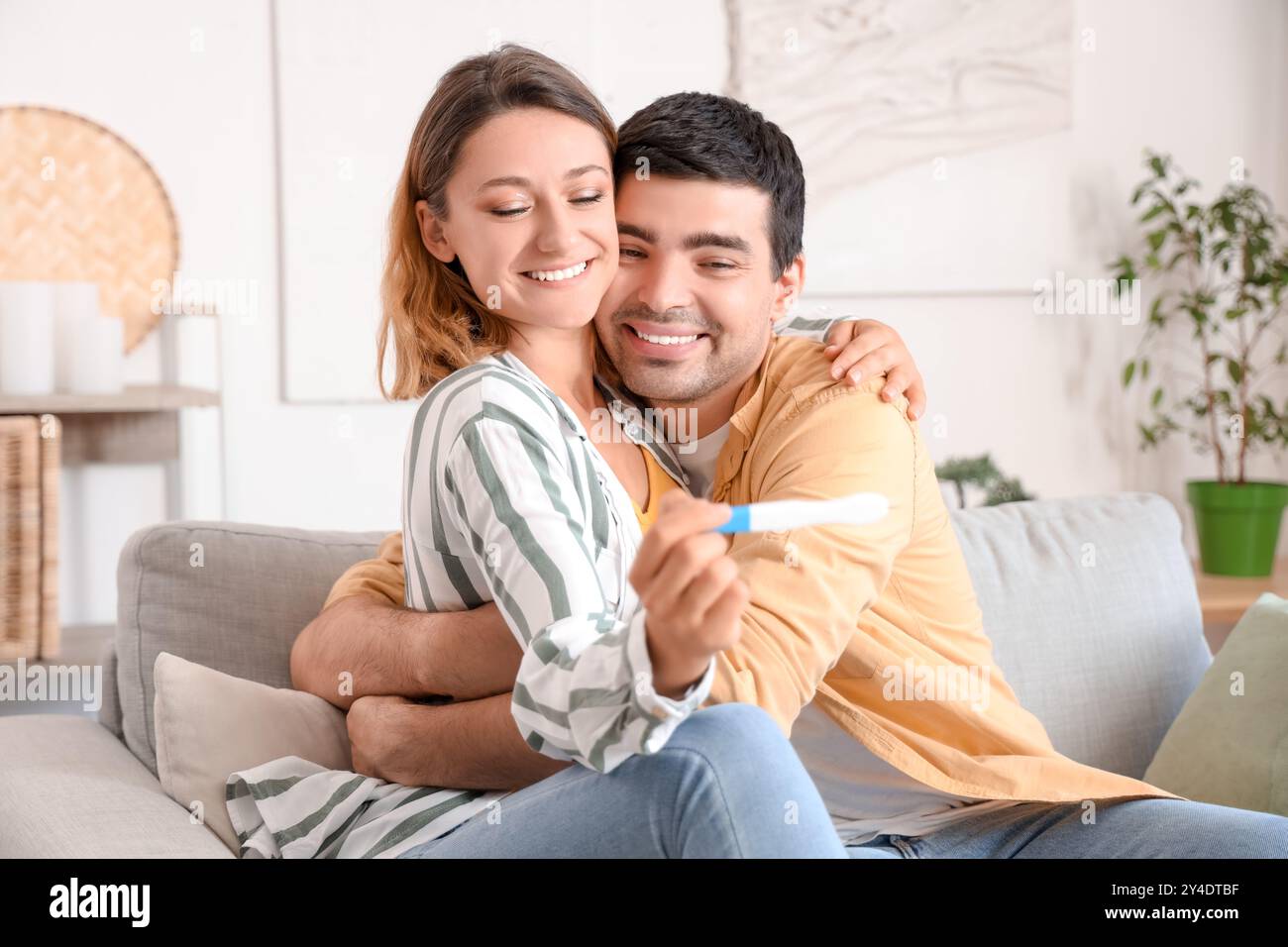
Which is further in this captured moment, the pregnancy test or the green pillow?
the green pillow

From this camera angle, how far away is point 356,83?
3.64m

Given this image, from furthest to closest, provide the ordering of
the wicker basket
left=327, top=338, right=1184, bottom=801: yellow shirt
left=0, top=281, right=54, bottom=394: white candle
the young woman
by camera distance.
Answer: left=0, top=281, right=54, bottom=394: white candle → the wicker basket → left=327, top=338, right=1184, bottom=801: yellow shirt → the young woman

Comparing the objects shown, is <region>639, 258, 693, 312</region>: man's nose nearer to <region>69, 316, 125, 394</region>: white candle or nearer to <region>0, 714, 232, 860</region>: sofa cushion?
<region>0, 714, 232, 860</region>: sofa cushion

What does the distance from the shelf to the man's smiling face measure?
1.79 metres

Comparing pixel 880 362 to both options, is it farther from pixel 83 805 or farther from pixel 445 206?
pixel 83 805

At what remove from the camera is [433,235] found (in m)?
1.56

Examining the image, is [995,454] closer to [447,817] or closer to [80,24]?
[80,24]

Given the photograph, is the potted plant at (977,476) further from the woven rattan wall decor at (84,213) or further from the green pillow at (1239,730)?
the woven rattan wall decor at (84,213)

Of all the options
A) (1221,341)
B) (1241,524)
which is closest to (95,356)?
(1241,524)

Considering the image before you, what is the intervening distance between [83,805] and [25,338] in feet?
5.68

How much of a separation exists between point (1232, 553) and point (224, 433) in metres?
2.97

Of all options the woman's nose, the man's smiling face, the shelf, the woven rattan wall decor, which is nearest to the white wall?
the woven rattan wall decor

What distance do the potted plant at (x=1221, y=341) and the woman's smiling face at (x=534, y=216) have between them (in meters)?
2.97

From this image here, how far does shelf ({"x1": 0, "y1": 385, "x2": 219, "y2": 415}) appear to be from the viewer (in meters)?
2.89
